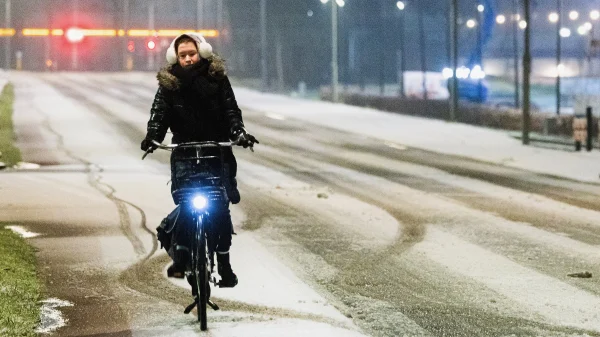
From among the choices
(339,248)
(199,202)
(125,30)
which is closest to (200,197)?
(199,202)

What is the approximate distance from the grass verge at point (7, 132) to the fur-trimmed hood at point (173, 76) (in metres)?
15.3

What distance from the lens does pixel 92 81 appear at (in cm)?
7294

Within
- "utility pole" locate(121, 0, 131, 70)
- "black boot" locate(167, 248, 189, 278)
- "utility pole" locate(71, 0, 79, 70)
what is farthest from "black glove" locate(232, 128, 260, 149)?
"utility pole" locate(71, 0, 79, 70)

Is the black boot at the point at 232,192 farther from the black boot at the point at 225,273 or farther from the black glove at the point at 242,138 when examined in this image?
the black boot at the point at 225,273

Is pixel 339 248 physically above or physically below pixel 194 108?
below

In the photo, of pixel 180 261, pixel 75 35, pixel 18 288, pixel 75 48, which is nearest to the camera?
pixel 180 261

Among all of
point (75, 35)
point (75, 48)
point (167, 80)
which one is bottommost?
point (167, 80)

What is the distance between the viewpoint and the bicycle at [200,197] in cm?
751

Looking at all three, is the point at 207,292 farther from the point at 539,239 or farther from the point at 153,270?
the point at 539,239

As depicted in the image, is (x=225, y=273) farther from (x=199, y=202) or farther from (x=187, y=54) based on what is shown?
(x=187, y=54)

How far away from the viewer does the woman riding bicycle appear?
309 inches

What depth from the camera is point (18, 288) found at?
8.87 meters

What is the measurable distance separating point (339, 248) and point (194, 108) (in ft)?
13.3

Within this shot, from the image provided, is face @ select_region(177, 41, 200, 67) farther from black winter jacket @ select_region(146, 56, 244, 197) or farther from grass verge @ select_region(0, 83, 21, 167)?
grass verge @ select_region(0, 83, 21, 167)
